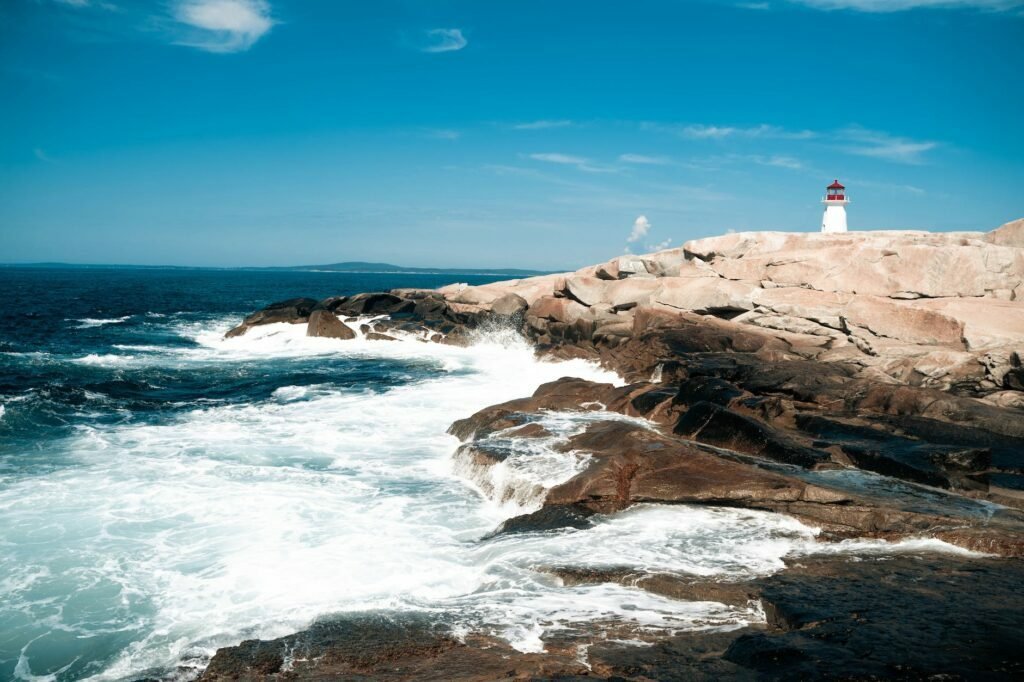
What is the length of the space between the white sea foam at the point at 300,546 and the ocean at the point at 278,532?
4 centimetres

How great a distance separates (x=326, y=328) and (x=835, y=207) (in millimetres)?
32167

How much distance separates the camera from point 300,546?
32.8 feet

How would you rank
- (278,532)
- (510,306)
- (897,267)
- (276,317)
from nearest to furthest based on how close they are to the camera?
(278,532)
(897,267)
(510,306)
(276,317)

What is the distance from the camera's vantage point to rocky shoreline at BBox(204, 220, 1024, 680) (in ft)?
20.7

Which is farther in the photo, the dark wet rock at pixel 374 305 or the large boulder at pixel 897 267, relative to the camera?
the dark wet rock at pixel 374 305

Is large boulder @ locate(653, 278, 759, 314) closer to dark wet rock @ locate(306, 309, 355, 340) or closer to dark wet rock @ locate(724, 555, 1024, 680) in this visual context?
dark wet rock @ locate(306, 309, 355, 340)

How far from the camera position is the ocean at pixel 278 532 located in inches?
296

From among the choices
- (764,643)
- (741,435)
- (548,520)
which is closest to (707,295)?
(741,435)

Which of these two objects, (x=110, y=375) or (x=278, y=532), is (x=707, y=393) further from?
(x=110, y=375)

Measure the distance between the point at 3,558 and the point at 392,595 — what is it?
629 centimetres

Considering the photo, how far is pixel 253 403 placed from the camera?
20.9m

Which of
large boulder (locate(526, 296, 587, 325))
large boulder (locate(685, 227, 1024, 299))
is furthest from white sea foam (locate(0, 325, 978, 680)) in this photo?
large boulder (locate(526, 296, 587, 325))

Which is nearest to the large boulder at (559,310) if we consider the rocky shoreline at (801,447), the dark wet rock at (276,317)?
the rocky shoreline at (801,447)

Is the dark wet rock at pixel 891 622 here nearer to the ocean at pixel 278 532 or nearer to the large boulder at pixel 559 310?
the ocean at pixel 278 532
